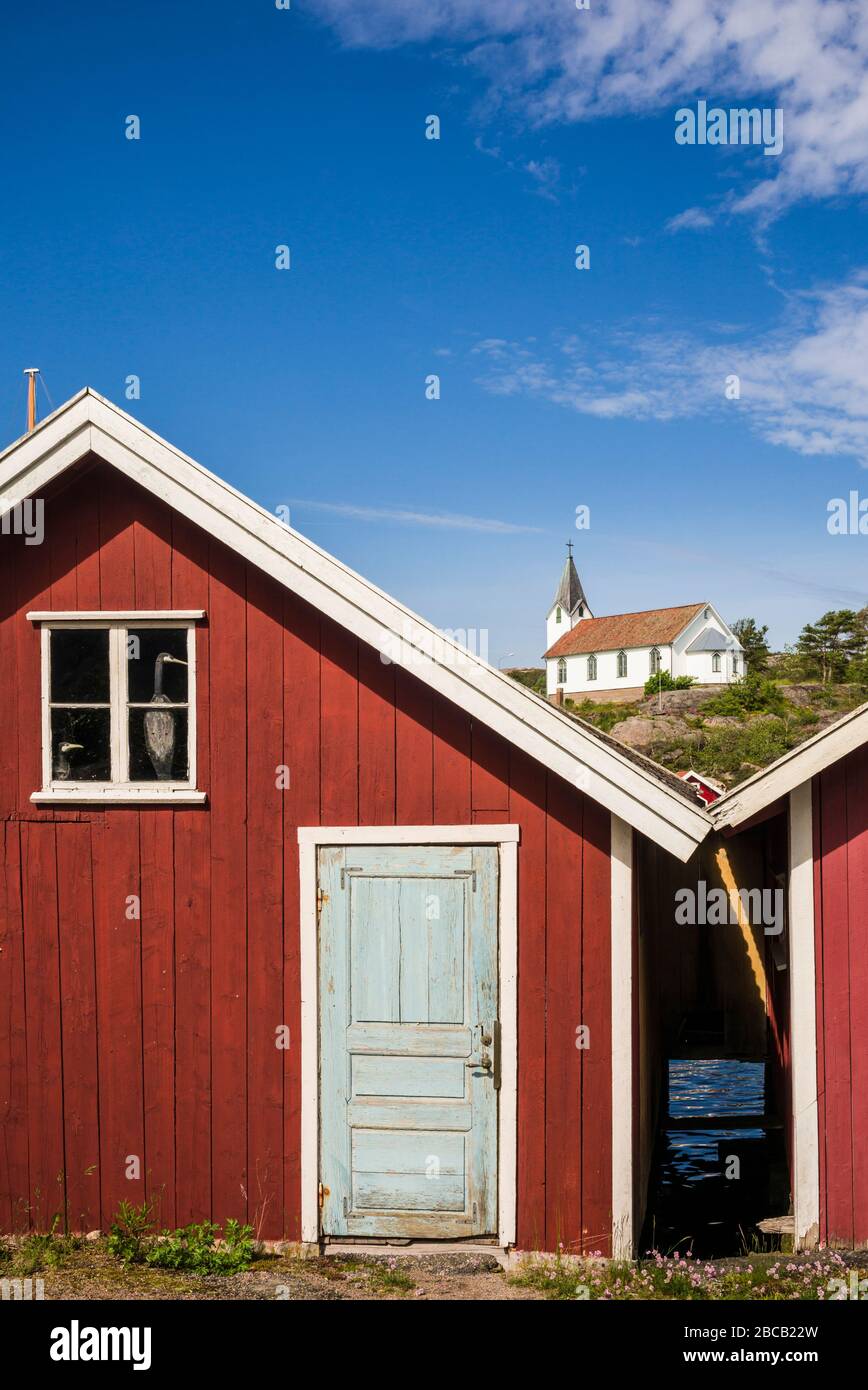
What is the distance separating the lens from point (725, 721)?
59469mm

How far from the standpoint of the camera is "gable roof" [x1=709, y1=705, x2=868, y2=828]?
720 cm

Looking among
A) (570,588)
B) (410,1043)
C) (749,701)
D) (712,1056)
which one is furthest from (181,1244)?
(570,588)

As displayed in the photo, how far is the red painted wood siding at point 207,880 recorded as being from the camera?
747 cm

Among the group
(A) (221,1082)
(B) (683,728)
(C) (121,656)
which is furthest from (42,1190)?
(B) (683,728)

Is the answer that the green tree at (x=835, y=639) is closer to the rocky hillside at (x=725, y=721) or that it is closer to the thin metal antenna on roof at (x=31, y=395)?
the rocky hillside at (x=725, y=721)

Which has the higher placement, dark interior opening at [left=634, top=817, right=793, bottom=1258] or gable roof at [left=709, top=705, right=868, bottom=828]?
gable roof at [left=709, top=705, right=868, bottom=828]

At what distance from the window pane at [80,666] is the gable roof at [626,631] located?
81404mm

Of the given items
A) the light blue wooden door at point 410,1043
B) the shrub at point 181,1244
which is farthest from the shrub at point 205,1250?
the light blue wooden door at point 410,1043

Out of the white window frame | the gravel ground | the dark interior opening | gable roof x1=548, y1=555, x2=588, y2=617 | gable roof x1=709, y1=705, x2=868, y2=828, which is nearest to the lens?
the gravel ground

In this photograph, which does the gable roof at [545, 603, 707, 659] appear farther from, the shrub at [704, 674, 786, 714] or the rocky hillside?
the shrub at [704, 674, 786, 714]

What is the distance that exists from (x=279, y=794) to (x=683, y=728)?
5277 cm

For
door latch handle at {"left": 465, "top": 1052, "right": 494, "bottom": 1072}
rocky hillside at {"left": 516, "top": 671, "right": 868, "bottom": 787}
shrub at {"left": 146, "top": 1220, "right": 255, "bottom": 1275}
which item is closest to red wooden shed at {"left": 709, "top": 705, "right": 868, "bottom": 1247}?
door latch handle at {"left": 465, "top": 1052, "right": 494, "bottom": 1072}

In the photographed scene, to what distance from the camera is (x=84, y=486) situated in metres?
Answer: 7.87

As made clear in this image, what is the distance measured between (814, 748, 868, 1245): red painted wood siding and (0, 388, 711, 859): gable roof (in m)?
1.15
